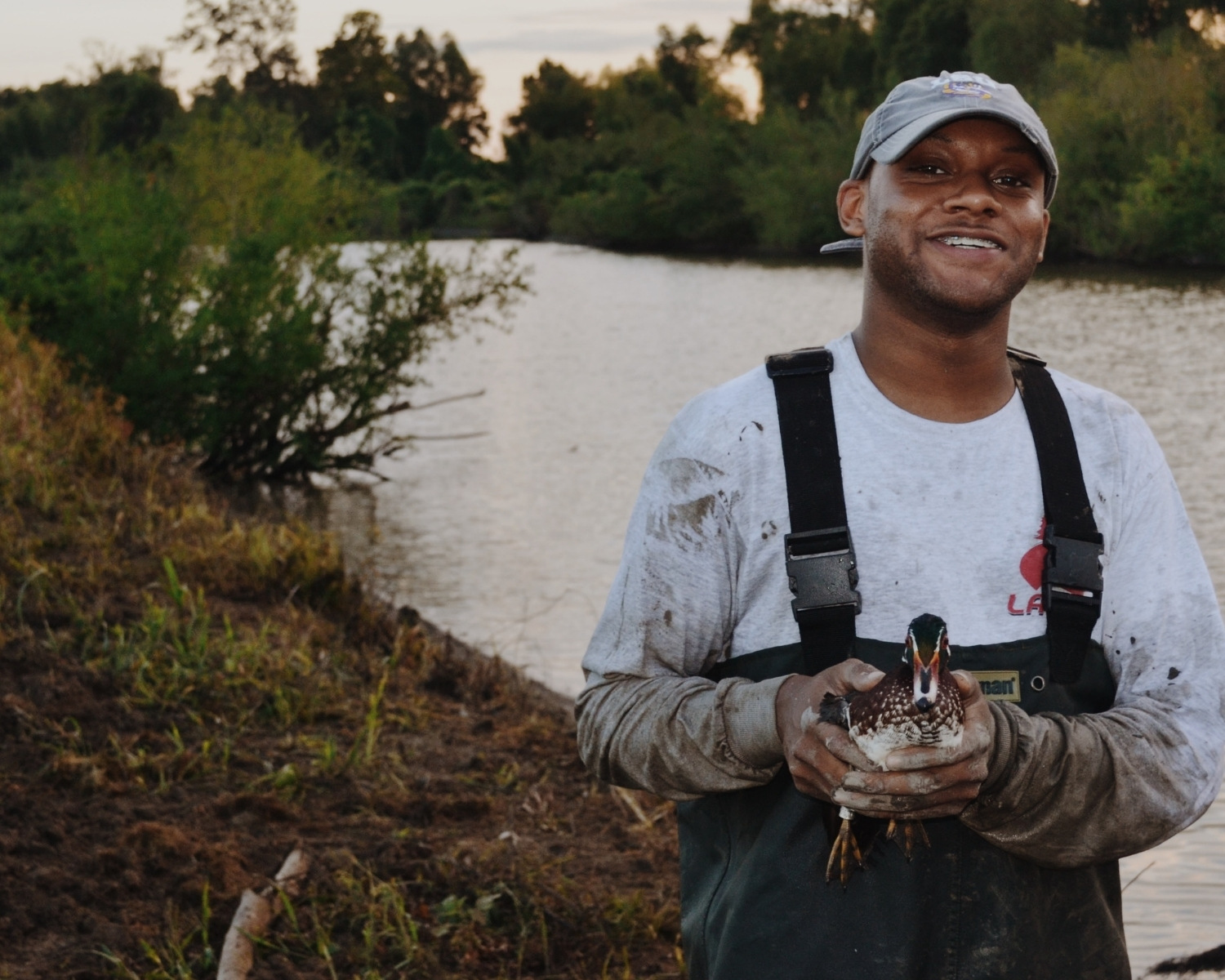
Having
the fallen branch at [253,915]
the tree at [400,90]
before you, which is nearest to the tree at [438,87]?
the tree at [400,90]

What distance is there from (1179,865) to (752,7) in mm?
104509

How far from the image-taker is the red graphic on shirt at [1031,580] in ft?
Result: 6.63

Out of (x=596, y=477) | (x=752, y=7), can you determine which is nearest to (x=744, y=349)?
(x=596, y=477)

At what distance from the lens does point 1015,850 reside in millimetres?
1953

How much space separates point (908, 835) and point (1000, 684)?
231 millimetres

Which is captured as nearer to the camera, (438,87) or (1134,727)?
(1134,727)

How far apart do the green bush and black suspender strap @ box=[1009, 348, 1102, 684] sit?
11.1 metres

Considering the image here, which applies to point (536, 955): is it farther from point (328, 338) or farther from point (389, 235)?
point (389, 235)

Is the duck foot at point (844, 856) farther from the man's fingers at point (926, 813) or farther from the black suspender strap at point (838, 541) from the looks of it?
the black suspender strap at point (838, 541)

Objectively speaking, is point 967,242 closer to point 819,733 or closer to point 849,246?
point 849,246

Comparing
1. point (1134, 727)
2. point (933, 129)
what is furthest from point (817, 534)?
point (933, 129)

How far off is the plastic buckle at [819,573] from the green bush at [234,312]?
36.4ft

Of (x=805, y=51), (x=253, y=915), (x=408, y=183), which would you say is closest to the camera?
(x=253, y=915)

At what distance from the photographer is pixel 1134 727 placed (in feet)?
6.43
